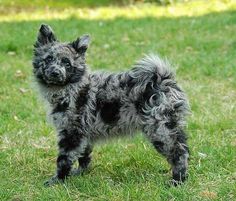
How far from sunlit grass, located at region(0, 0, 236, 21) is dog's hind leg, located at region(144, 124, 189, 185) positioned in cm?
936

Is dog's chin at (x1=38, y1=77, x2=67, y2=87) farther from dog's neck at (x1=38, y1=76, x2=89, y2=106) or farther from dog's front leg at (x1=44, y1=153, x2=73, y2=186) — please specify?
dog's front leg at (x1=44, y1=153, x2=73, y2=186)

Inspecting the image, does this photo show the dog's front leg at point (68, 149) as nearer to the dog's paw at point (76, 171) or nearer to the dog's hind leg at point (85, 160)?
the dog's paw at point (76, 171)

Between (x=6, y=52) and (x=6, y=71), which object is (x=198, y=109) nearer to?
(x=6, y=71)

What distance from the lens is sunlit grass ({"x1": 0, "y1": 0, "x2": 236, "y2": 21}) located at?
48.9ft

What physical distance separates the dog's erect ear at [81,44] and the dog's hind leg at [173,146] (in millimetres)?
962

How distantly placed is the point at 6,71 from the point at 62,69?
14.9ft

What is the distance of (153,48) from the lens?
37.9ft

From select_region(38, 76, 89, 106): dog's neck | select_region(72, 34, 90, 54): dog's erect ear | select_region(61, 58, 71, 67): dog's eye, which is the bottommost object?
select_region(38, 76, 89, 106): dog's neck

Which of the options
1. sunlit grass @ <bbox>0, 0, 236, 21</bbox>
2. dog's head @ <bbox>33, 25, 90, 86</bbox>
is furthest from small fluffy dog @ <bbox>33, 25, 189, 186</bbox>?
sunlit grass @ <bbox>0, 0, 236, 21</bbox>

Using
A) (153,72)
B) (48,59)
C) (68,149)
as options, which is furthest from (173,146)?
(48,59)

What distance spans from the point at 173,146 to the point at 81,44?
1.28 meters

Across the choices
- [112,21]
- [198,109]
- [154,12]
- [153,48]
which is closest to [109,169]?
[198,109]

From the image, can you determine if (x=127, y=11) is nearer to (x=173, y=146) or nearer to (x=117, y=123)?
(x=117, y=123)

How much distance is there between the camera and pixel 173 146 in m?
5.45
